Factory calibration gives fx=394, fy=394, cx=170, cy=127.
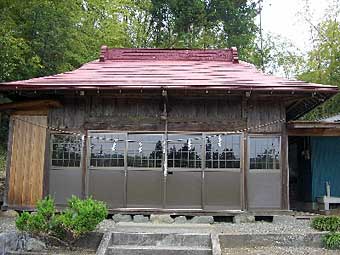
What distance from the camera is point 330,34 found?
23.8 metres

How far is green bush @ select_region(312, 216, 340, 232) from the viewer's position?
8031 mm

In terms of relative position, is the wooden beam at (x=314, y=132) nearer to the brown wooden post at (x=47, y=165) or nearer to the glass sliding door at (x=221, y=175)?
the glass sliding door at (x=221, y=175)

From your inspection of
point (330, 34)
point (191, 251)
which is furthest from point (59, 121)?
point (330, 34)

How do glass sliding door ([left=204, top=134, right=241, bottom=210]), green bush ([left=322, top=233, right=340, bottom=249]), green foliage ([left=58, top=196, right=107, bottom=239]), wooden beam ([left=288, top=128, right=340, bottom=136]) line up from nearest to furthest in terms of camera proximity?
green foliage ([left=58, top=196, right=107, bottom=239]) < green bush ([left=322, top=233, right=340, bottom=249]) < glass sliding door ([left=204, top=134, right=241, bottom=210]) < wooden beam ([left=288, top=128, right=340, bottom=136])

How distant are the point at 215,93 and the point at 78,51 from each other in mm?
11194

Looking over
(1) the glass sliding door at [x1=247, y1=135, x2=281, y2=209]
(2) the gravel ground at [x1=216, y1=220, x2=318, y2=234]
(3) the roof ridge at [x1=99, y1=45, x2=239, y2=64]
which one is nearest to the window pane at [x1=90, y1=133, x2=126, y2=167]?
(2) the gravel ground at [x1=216, y1=220, x2=318, y2=234]

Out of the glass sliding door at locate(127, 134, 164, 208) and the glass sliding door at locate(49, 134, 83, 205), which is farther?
the glass sliding door at locate(49, 134, 83, 205)

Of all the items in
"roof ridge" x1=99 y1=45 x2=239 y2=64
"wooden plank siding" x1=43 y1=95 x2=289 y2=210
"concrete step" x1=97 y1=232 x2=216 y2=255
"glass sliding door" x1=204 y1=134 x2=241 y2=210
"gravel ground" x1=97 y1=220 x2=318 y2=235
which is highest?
"roof ridge" x1=99 y1=45 x2=239 y2=64

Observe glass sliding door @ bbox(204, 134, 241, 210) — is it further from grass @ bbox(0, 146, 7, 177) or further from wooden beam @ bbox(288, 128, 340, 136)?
grass @ bbox(0, 146, 7, 177)

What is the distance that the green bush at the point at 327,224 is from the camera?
8031mm

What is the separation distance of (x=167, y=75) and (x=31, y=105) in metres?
3.48

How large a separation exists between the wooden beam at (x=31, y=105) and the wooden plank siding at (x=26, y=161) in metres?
0.23

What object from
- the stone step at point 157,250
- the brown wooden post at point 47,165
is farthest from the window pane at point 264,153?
the brown wooden post at point 47,165

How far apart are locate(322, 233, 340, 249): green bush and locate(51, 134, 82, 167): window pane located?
18.8 ft
